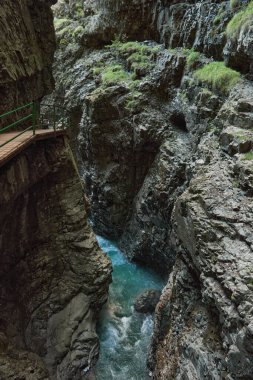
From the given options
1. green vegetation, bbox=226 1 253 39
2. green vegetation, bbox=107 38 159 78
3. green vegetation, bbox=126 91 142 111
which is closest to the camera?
green vegetation, bbox=226 1 253 39

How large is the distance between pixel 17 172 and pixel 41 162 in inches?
64.3

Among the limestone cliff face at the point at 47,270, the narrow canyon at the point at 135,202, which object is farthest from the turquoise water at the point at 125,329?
the limestone cliff face at the point at 47,270

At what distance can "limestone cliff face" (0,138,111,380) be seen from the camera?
9.35 meters

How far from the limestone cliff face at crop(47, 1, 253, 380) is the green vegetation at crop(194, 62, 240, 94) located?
4.4 inches

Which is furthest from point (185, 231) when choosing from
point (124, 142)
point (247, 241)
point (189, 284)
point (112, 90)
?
point (112, 90)

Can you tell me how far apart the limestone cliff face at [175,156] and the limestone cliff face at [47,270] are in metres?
2.83

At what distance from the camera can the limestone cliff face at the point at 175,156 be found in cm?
768

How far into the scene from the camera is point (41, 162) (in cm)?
1083

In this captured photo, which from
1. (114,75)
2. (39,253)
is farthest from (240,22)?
(39,253)

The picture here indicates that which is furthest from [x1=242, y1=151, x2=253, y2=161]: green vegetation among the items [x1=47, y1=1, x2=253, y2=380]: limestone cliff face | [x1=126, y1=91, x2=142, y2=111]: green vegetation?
[x1=126, y1=91, x2=142, y2=111]: green vegetation

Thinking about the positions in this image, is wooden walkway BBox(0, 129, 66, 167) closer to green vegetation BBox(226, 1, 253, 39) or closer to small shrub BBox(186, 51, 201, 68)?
green vegetation BBox(226, 1, 253, 39)

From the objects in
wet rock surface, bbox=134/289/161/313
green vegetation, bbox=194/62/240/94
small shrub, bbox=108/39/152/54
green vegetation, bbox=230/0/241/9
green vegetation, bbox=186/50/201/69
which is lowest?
wet rock surface, bbox=134/289/161/313

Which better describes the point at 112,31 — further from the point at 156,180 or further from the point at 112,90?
the point at 156,180

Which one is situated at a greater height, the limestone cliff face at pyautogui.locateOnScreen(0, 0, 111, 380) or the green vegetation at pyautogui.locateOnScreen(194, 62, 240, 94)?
the green vegetation at pyautogui.locateOnScreen(194, 62, 240, 94)
